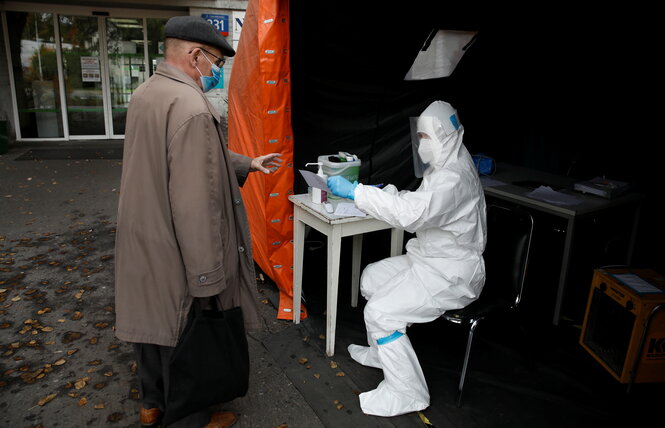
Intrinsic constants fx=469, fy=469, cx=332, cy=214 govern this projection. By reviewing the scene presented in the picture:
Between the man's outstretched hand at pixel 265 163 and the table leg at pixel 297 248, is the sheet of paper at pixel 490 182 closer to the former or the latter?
the table leg at pixel 297 248

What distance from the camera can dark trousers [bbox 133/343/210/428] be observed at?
2.14 metres

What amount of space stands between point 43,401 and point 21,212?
3901mm

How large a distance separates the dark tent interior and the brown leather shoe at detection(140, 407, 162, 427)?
1.15 m

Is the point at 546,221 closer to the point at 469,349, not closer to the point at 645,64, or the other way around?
the point at 645,64

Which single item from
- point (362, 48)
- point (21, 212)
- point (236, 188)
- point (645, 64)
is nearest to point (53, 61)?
point (21, 212)

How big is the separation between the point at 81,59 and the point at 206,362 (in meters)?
10.1

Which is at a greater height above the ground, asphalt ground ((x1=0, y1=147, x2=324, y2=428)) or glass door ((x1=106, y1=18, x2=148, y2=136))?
glass door ((x1=106, y1=18, x2=148, y2=136))

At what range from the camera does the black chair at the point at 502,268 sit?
2.60m

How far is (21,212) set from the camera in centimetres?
563

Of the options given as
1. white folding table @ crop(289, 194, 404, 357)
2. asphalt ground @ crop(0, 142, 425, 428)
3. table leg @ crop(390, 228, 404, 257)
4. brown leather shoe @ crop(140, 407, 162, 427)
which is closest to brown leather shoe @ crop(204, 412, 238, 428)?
asphalt ground @ crop(0, 142, 425, 428)

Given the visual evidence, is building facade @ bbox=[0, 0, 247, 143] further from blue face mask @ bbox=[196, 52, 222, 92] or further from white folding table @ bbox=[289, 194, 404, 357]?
blue face mask @ bbox=[196, 52, 222, 92]

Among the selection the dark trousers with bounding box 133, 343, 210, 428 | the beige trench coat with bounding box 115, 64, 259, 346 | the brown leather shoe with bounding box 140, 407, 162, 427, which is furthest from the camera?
the brown leather shoe with bounding box 140, 407, 162, 427

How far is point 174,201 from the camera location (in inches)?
75.0

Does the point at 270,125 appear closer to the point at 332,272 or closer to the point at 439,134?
the point at 332,272
